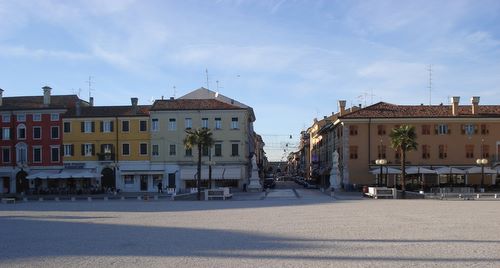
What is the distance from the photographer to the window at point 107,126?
74125 mm

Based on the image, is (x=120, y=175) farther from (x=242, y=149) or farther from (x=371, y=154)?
(x=371, y=154)

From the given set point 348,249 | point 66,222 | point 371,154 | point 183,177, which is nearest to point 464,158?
point 371,154

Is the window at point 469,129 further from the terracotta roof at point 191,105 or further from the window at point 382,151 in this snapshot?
the terracotta roof at point 191,105

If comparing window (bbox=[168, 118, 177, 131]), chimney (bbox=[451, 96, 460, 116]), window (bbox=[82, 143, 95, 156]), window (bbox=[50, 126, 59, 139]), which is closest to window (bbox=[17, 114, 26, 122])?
window (bbox=[50, 126, 59, 139])

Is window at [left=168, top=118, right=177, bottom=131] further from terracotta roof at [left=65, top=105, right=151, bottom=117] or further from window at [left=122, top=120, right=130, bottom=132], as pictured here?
window at [left=122, top=120, right=130, bottom=132]

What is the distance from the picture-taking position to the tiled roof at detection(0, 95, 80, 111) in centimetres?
7538

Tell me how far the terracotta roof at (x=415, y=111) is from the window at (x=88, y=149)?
29034 mm

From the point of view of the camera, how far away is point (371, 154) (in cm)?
7362

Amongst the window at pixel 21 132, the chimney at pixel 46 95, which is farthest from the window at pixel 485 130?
the window at pixel 21 132

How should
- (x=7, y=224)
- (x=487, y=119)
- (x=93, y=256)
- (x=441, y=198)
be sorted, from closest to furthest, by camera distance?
(x=93, y=256)
(x=7, y=224)
(x=441, y=198)
(x=487, y=119)

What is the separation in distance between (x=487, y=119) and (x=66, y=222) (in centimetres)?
5611

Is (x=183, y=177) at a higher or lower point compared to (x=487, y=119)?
lower

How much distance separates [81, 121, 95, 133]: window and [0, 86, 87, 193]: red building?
2.86m

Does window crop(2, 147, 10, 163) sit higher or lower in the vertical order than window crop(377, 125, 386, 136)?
lower
